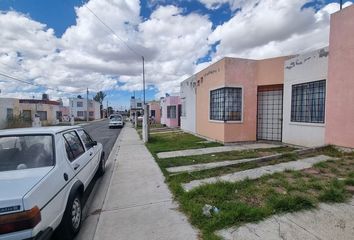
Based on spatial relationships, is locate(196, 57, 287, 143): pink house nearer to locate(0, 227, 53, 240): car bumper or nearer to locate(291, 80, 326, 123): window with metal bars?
locate(291, 80, 326, 123): window with metal bars

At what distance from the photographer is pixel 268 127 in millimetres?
11195

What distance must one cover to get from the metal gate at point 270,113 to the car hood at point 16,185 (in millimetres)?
10383

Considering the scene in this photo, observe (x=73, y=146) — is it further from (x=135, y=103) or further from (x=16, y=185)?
(x=135, y=103)

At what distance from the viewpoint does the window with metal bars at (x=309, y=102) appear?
8336 mm

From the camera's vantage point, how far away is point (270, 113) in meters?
11.0

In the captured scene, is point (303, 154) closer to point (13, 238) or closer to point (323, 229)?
point (323, 229)

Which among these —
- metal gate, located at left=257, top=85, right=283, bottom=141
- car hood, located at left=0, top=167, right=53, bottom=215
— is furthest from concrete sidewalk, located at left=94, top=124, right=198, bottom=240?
metal gate, located at left=257, top=85, right=283, bottom=141

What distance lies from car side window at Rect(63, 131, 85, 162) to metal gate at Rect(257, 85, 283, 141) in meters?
9.24

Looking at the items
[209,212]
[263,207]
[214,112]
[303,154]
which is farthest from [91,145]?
[214,112]

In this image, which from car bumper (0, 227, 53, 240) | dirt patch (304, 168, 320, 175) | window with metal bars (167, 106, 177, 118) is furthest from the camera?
window with metal bars (167, 106, 177, 118)

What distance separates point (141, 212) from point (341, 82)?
7.44 meters

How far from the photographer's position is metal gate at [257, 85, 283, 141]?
35.2 feet

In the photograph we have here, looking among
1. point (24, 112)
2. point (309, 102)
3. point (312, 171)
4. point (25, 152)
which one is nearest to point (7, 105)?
point (24, 112)

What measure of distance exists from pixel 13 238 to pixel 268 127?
11079 mm
